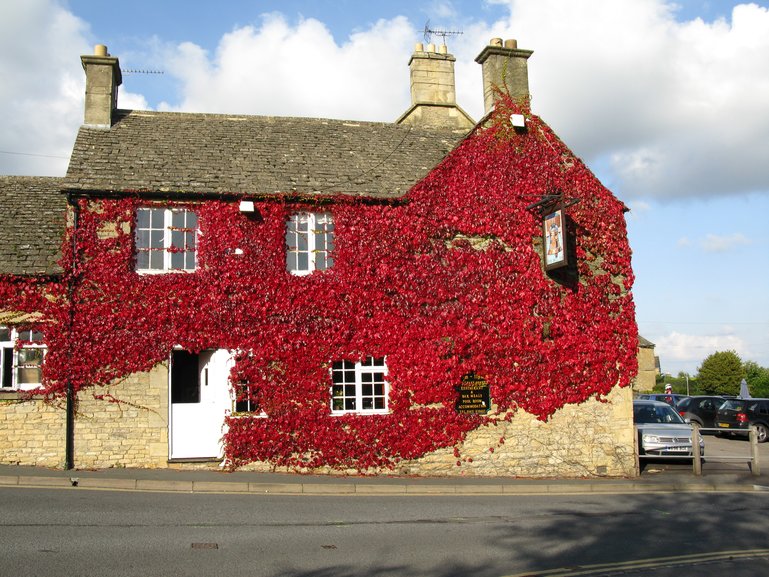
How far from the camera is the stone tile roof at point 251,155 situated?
650 inches

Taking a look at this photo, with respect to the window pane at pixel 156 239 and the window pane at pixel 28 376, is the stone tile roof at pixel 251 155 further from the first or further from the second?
the window pane at pixel 28 376

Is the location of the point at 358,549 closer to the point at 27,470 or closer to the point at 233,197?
the point at 27,470

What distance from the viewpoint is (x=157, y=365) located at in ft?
51.1

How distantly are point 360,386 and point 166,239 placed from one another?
5.30 meters

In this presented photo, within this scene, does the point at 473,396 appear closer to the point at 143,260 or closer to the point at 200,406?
the point at 200,406

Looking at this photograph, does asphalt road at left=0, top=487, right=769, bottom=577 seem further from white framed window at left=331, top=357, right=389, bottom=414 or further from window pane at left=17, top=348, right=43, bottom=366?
window pane at left=17, top=348, right=43, bottom=366

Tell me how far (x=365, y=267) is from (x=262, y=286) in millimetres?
2304

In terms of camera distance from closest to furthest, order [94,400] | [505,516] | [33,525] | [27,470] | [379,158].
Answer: [33,525]
[505,516]
[27,470]
[94,400]
[379,158]

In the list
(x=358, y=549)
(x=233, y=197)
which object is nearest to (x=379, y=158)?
(x=233, y=197)

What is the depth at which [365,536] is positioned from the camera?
9789 mm

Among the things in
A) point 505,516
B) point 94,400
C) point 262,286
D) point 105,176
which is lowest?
point 505,516

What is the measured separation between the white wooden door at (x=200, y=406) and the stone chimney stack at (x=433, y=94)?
32.3 feet

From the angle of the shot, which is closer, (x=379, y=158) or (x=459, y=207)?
(x=459, y=207)

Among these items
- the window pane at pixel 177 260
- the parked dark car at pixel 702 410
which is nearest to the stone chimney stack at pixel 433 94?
the window pane at pixel 177 260
